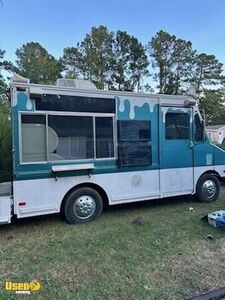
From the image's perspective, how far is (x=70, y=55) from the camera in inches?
1219

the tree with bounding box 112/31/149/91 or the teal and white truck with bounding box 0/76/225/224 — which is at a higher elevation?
the tree with bounding box 112/31/149/91

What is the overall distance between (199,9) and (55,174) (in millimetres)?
8910

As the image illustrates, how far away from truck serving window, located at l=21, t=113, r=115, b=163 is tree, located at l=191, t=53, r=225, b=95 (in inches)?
1357

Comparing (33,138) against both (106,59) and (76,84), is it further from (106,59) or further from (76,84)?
(106,59)

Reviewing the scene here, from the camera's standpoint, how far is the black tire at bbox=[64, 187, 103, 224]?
5.79m

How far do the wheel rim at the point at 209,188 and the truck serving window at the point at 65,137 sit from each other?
2693 millimetres

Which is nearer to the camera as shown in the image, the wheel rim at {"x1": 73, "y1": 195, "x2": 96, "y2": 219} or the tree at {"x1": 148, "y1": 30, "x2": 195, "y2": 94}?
the wheel rim at {"x1": 73, "y1": 195, "x2": 96, "y2": 219}

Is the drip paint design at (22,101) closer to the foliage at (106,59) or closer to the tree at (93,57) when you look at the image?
the foliage at (106,59)

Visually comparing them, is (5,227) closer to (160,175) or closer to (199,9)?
(160,175)

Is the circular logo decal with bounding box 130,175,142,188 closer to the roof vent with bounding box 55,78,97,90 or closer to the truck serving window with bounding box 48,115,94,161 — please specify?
the truck serving window with bounding box 48,115,94,161

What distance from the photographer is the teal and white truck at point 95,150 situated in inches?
210

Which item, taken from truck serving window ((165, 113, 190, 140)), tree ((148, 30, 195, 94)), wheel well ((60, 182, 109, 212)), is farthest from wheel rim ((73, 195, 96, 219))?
tree ((148, 30, 195, 94))

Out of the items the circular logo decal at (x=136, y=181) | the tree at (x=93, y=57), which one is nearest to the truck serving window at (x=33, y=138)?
the circular logo decal at (x=136, y=181)

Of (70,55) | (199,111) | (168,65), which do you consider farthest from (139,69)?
(199,111)
